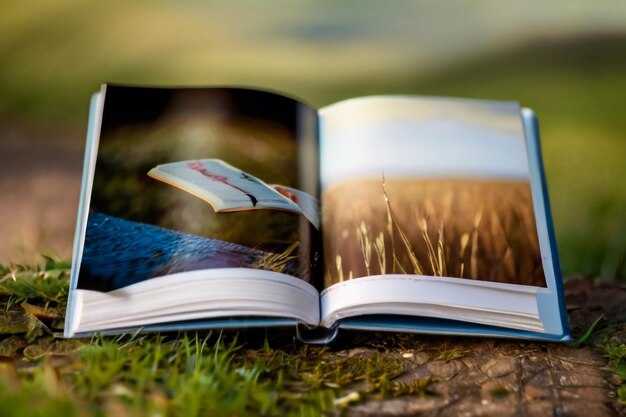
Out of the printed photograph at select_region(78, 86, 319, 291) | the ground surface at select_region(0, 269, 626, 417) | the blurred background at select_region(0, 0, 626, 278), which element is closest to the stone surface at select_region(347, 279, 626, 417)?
the ground surface at select_region(0, 269, 626, 417)

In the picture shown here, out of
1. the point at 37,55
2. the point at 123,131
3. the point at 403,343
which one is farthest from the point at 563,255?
the point at 37,55

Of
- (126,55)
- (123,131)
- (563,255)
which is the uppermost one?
(126,55)

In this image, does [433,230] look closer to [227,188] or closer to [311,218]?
[311,218]

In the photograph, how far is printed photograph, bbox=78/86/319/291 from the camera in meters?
0.97

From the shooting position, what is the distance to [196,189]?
3.41 feet

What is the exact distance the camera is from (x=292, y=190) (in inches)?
43.0

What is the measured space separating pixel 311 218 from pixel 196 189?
0.57ft

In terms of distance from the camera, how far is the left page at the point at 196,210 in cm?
94

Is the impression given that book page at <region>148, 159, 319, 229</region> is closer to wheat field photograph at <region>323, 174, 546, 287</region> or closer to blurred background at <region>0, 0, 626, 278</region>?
wheat field photograph at <region>323, 174, 546, 287</region>

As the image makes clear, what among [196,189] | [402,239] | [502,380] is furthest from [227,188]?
[502,380]

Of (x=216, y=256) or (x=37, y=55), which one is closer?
(x=216, y=256)

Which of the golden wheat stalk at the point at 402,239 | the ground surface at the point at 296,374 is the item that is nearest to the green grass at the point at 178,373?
the ground surface at the point at 296,374

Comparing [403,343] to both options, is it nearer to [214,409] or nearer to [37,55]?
[214,409]

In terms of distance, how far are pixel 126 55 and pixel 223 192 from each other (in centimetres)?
117
